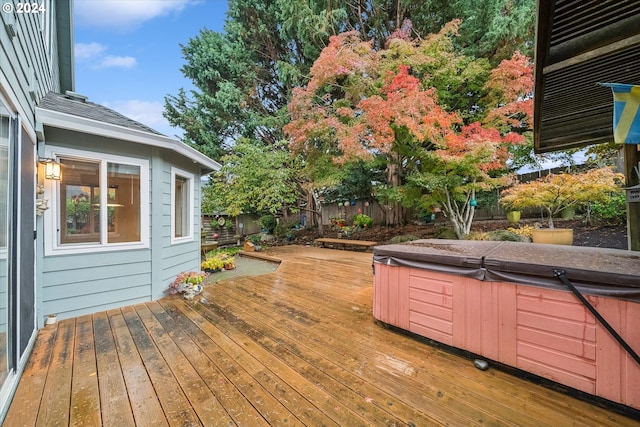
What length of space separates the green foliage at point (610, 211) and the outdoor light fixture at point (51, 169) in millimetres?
10983

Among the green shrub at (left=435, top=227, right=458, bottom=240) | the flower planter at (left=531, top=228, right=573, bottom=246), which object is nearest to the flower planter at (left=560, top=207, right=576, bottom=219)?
the flower planter at (left=531, top=228, right=573, bottom=246)

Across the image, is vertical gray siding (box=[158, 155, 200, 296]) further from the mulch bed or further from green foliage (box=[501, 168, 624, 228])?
green foliage (box=[501, 168, 624, 228])

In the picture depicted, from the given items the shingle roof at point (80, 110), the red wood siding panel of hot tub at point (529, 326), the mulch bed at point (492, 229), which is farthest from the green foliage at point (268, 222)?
the red wood siding panel of hot tub at point (529, 326)

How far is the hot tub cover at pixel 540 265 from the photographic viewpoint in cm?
161

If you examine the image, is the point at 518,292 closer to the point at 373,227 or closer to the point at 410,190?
the point at 410,190

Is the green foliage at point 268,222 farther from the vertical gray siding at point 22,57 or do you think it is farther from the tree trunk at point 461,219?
the vertical gray siding at point 22,57

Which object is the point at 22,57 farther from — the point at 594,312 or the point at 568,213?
the point at 568,213

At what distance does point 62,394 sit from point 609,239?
941 centimetres

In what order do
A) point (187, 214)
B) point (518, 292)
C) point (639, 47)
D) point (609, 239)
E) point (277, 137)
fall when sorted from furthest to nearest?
point (277, 137)
point (609, 239)
point (187, 214)
point (518, 292)
point (639, 47)

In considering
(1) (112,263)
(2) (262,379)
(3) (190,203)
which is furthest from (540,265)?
(3) (190,203)

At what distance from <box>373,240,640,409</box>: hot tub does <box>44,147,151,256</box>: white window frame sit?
3485 mm

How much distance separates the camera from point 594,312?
65.3 inches

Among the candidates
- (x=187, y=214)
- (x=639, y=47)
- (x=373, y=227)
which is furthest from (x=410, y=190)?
(x=639, y=47)

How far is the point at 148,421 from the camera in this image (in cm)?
159
